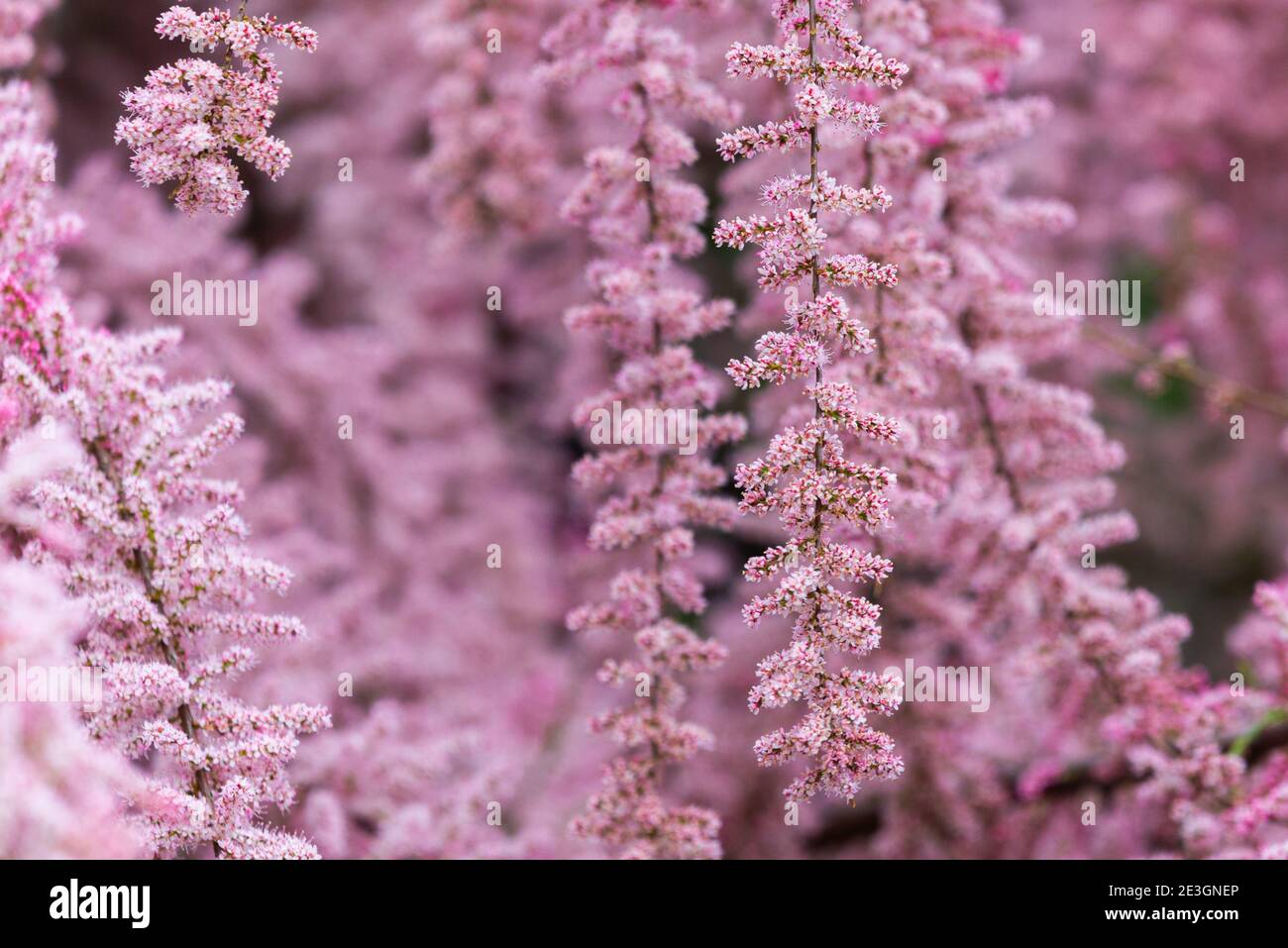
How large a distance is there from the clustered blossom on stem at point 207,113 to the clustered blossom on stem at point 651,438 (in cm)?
27

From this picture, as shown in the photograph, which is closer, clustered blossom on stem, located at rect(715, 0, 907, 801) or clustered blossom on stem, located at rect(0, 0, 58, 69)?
clustered blossom on stem, located at rect(715, 0, 907, 801)

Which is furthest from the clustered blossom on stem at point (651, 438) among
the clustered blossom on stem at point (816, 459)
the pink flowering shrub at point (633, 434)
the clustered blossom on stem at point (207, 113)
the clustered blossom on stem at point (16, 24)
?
the clustered blossom on stem at point (16, 24)

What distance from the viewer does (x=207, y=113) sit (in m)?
0.81

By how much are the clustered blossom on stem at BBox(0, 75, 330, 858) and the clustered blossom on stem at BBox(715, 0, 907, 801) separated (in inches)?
13.3

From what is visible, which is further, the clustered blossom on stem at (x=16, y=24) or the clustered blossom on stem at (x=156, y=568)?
the clustered blossom on stem at (x=16, y=24)

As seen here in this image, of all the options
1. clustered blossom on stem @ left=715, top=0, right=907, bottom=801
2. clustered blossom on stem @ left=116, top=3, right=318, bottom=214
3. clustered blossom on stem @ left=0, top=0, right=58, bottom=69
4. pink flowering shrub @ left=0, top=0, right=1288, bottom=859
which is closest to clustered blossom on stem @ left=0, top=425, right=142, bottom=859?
pink flowering shrub @ left=0, top=0, right=1288, bottom=859

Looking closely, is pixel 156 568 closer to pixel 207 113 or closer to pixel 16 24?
pixel 207 113

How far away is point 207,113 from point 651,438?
1.27 feet

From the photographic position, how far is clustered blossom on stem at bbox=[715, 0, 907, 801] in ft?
2.60

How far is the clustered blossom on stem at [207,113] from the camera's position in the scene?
2.65 feet

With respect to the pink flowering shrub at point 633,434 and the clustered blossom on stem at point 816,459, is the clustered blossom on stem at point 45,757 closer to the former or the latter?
the pink flowering shrub at point 633,434

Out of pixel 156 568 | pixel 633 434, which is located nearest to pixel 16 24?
pixel 156 568

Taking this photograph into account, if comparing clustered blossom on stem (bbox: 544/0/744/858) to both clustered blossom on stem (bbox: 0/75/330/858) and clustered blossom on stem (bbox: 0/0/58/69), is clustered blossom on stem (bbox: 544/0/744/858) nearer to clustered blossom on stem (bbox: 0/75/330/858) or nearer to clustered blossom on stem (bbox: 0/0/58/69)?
clustered blossom on stem (bbox: 0/75/330/858)
